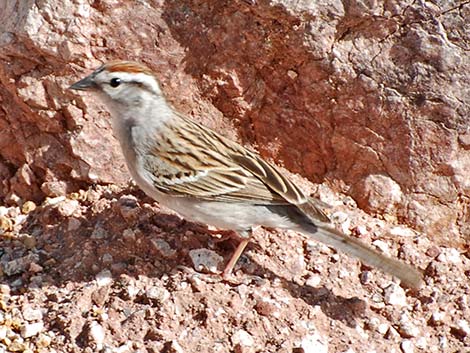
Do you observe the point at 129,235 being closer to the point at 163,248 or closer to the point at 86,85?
the point at 163,248

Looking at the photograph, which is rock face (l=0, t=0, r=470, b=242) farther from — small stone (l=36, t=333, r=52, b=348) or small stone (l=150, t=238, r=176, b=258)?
small stone (l=36, t=333, r=52, b=348)

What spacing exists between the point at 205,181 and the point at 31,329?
165cm

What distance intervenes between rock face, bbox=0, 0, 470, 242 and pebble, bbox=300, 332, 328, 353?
1.56 m

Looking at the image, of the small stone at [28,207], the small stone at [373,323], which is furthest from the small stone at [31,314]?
the small stone at [373,323]

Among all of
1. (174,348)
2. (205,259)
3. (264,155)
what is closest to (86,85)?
(205,259)

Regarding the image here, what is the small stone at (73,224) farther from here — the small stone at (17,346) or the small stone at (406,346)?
the small stone at (406,346)

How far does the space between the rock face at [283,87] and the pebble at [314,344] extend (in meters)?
1.56

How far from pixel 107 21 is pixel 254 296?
2.64 m

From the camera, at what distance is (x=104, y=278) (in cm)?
641

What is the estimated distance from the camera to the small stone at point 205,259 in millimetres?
6562

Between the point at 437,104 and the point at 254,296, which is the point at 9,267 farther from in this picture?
the point at 437,104

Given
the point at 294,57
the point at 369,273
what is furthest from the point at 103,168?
the point at 369,273

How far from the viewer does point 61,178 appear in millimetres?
7461

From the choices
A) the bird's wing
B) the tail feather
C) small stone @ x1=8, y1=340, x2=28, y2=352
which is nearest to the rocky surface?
small stone @ x1=8, y1=340, x2=28, y2=352
